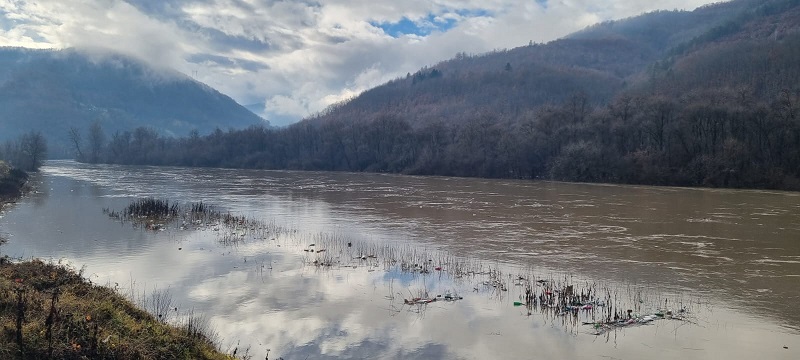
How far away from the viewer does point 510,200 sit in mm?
46906

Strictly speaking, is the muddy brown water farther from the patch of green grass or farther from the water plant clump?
the water plant clump

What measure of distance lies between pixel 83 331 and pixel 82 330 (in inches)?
1.6

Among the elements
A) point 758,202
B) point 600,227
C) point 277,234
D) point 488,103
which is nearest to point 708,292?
point 600,227

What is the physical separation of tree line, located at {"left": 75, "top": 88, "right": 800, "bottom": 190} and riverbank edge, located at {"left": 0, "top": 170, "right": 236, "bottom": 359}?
67.7 m

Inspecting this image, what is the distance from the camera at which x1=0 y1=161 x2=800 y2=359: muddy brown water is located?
38.5 ft

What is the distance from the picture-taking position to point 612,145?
251ft

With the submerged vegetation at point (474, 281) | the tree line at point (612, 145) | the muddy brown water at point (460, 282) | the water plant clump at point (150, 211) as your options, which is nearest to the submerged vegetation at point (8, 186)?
the muddy brown water at point (460, 282)

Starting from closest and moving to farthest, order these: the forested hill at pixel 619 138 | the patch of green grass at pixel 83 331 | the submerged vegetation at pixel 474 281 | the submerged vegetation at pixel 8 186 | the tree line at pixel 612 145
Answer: the patch of green grass at pixel 83 331
the submerged vegetation at pixel 474 281
the submerged vegetation at pixel 8 186
the tree line at pixel 612 145
the forested hill at pixel 619 138

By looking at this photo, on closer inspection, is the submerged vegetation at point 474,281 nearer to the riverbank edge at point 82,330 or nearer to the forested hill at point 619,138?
the riverbank edge at point 82,330

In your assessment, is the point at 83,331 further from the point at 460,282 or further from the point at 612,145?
the point at 612,145

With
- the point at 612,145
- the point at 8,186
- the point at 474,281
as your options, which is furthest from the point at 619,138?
the point at 8,186

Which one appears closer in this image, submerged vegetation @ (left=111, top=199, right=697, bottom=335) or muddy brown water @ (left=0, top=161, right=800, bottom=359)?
muddy brown water @ (left=0, top=161, right=800, bottom=359)

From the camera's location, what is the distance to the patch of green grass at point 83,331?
8.11 meters

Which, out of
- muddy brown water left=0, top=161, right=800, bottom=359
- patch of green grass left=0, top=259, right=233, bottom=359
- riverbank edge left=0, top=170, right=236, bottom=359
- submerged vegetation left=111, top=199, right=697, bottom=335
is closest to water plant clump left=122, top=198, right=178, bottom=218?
muddy brown water left=0, top=161, right=800, bottom=359
